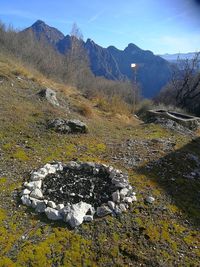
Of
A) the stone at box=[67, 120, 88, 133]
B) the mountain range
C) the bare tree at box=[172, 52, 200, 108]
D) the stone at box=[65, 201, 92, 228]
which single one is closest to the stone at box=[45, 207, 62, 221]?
the stone at box=[65, 201, 92, 228]

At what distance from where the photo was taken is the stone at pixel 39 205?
4633 mm

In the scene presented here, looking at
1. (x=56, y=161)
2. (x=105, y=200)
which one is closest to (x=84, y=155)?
(x=56, y=161)

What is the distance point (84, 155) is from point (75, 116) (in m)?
2.86

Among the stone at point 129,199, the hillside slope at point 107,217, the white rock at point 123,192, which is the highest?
the white rock at point 123,192

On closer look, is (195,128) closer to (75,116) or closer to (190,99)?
(75,116)

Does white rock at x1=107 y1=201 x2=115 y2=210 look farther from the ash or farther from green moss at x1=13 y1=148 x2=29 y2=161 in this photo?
green moss at x1=13 y1=148 x2=29 y2=161

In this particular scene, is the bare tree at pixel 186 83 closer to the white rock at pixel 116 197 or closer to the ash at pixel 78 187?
the ash at pixel 78 187

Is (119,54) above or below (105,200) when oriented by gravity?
below

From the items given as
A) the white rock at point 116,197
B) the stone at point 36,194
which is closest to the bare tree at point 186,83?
the white rock at point 116,197

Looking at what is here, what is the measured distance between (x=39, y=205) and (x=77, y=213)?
0.58m

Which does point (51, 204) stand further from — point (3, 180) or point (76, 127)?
point (76, 127)

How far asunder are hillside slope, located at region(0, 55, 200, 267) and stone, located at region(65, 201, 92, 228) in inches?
4.2

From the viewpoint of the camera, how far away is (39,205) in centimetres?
468

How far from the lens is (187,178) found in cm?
636
